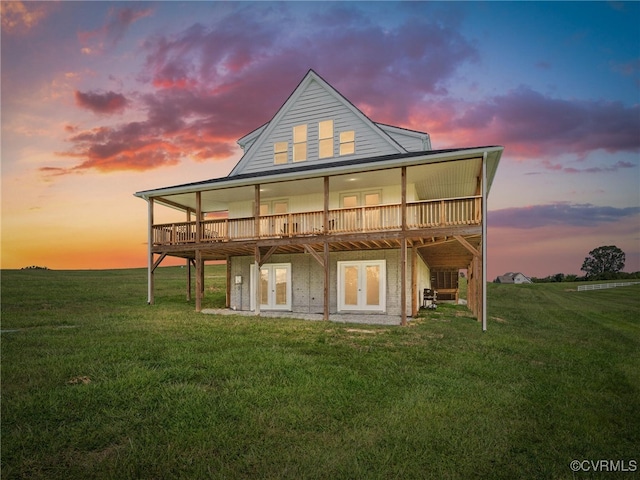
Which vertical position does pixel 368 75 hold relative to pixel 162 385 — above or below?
above

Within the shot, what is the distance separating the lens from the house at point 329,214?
15602 mm

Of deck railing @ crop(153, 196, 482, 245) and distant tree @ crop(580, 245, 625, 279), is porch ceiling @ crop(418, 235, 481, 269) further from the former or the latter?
distant tree @ crop(580, 245, 625, 279)

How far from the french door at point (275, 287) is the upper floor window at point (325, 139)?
609 cm

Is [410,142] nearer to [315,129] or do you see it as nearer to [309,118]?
[315,129]

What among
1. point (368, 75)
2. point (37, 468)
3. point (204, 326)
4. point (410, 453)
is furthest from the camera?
point (368, 75)

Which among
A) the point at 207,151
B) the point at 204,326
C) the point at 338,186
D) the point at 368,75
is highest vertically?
the point at 368,75

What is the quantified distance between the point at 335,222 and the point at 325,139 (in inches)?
203

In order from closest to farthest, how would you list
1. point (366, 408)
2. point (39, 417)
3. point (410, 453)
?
point (410, 453) → point (39, 417) → point (366, 408)

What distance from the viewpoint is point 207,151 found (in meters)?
25.6

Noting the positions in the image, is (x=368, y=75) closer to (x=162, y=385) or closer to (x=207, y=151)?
(x=207, y=151)

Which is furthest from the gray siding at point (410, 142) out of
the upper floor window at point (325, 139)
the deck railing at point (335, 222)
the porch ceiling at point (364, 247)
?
the porch ceiling at point (364, 247)

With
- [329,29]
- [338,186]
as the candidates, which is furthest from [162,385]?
[329,29]

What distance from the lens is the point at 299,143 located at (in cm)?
2011

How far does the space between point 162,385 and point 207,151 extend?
70.2 feet
